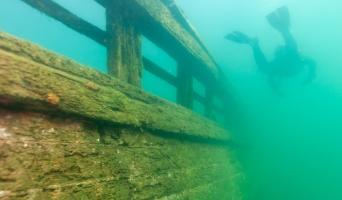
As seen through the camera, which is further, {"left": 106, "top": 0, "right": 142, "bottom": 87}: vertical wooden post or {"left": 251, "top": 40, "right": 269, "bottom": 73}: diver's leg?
{"left": 251, "top": 40, "right": 269, "bottom": 73}: diver's leg

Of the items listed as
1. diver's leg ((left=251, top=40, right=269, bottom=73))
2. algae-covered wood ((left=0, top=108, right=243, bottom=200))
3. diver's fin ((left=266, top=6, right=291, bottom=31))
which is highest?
diver's fin ((left=266, top=6, right=291, bottom=31))

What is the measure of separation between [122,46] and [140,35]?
0.50 meters

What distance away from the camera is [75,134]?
176 cm

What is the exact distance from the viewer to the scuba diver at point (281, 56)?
10.2 metres

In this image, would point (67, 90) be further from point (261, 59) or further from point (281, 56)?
point (281, 56)

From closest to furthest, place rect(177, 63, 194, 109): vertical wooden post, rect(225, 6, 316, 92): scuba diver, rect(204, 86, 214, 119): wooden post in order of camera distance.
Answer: rect(177, 63, 194, 109): vertical wooden post
rect(204, 86, 214, 119): wooden post
rect(225, 6, 316, 92): scuba diver

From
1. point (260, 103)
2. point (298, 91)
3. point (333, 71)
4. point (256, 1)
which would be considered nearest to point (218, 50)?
point (256, 1)

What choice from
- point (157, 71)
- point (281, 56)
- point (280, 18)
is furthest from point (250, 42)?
point (157, 71)

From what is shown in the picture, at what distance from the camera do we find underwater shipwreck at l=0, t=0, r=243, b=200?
1.44m

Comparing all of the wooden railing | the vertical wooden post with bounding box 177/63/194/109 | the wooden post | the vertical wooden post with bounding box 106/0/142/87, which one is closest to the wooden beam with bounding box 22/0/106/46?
the wooden railing

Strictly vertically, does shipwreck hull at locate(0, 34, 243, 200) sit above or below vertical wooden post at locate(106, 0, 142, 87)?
below

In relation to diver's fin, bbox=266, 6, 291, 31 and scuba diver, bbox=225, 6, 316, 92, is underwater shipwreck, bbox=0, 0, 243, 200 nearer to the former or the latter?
diver's fin, bbox=266, 6, 291, 31

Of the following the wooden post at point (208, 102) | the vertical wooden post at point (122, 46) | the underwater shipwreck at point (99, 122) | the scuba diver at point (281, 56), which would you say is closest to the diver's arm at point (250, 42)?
the scuba diver at point (281, 56)

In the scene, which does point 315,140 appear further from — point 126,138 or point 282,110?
point 126,138
